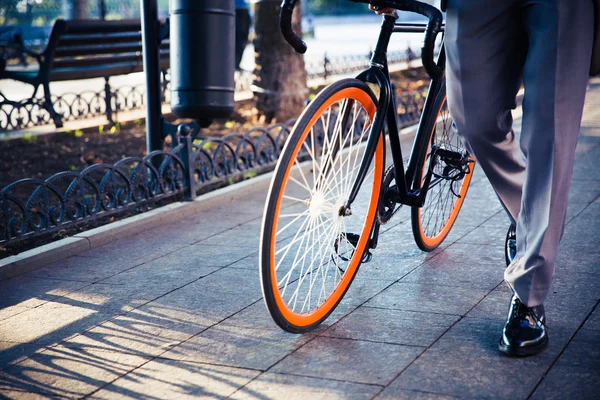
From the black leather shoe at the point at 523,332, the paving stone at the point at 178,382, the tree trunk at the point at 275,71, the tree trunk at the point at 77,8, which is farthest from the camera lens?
the tree trunk at the point at 77,8

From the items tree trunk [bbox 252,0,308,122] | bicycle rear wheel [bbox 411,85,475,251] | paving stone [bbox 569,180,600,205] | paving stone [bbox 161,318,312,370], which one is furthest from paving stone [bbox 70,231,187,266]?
tree trunk [bbox 252,0,308,122]

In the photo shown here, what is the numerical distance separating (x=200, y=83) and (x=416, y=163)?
2017 millimetres

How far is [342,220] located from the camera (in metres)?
3.30

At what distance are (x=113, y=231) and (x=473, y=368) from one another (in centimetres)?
255

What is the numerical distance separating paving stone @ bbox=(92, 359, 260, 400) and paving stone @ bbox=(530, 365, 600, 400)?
929 millimetres

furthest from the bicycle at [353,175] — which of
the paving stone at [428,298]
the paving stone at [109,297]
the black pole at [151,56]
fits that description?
the black pole at [151,56]

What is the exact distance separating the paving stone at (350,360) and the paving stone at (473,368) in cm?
6

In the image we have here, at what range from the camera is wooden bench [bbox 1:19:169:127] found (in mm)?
8242

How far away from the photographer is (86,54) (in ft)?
27.9

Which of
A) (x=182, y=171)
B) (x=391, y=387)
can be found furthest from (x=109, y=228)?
(x=391, y=387)

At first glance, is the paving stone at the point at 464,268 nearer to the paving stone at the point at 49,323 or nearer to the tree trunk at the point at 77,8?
the paving stone at the point at 49,323

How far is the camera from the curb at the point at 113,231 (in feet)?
13.5

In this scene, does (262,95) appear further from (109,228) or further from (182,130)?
(109,228)

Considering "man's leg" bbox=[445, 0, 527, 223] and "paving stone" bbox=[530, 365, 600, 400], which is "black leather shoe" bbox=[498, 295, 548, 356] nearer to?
"paving stone" bbox=[530, 365, 600, 400]
